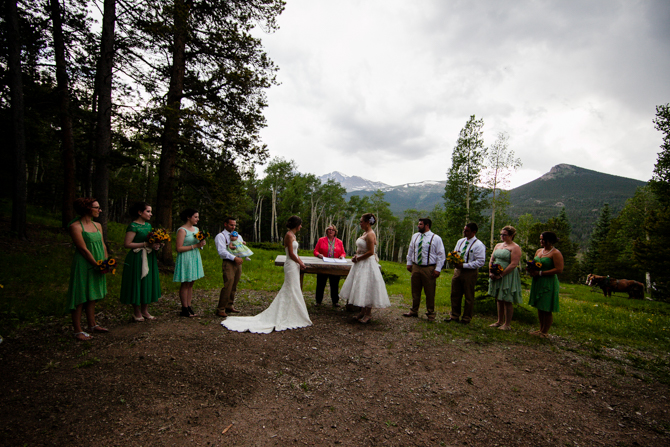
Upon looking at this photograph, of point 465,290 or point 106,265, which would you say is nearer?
point 106,265

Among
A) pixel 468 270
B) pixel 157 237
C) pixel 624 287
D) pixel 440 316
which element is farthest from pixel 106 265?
pixel 624 287

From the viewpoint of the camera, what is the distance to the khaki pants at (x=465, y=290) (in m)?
7.23

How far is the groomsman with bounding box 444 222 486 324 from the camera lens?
710 centimetres

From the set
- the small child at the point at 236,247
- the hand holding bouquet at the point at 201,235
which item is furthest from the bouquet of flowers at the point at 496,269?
the hand holding bouquet at the point at 201,235

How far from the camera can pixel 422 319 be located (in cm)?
771

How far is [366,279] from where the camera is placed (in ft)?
22.2

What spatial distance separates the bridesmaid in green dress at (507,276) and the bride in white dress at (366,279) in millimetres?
2711

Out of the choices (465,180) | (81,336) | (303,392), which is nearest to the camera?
(303,392)

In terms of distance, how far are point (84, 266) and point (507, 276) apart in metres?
8.58

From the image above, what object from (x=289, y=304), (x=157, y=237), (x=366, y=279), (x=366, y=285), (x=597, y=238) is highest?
(x=597, y=238)

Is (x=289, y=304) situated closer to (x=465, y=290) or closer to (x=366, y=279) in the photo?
(x=366, y=279)

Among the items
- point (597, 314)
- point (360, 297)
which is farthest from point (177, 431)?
point (597, 314)

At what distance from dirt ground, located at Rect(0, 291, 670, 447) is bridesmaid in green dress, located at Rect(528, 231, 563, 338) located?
2.93 feet

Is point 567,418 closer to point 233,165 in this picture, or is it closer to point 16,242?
point 233,165
